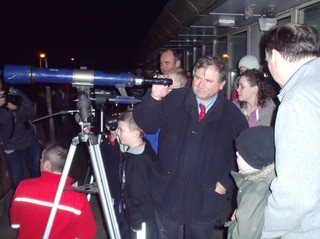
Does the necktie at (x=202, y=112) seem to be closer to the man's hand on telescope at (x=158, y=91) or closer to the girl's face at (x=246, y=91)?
the man's hand on telescope at (x=158, y=91)

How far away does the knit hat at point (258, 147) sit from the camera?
4.87ft

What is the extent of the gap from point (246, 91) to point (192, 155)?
1374 mm

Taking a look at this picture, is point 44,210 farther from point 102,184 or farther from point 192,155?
point 192,155

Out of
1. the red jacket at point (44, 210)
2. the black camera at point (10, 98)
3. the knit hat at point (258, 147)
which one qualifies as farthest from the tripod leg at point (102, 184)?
the black camera at point (10, 98)

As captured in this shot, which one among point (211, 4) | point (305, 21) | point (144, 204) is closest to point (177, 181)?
point (144, 204)

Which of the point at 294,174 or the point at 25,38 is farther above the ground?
the point at 25,38

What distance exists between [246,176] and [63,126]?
256 inches

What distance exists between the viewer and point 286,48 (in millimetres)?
1336

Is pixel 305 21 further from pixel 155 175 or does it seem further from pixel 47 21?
pixel 47 21

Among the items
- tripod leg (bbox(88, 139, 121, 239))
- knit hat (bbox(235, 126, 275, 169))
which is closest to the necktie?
knit hat (bbox(235, 126, 275, 169))

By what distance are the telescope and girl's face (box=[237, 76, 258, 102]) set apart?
6.01 ft

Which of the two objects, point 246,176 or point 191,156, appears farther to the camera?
point 191,156

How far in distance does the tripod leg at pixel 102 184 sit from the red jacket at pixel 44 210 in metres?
0.28

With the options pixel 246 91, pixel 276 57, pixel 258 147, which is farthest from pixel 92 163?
pixel 246 91
